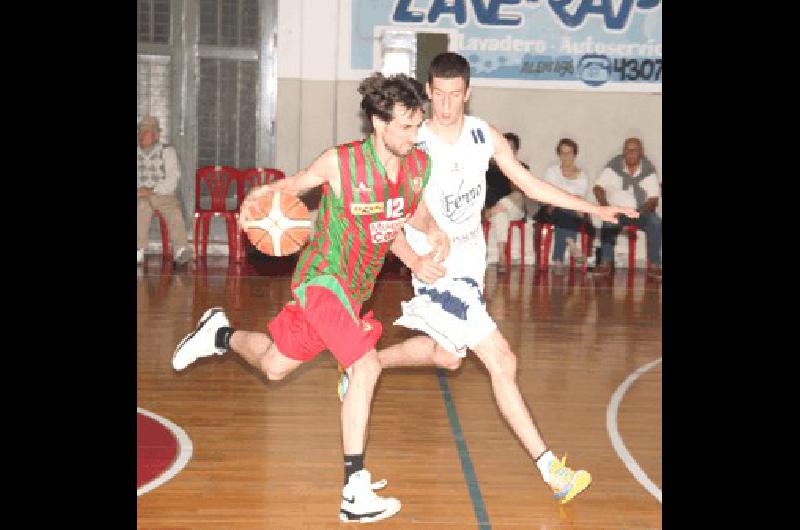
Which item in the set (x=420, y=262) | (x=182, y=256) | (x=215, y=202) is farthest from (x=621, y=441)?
(x=215, y=202)

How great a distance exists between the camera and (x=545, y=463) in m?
5.01

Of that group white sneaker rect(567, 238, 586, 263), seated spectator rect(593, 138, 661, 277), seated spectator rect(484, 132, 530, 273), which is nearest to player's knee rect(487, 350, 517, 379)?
seated spectator rect(484, 132, 530, 273)

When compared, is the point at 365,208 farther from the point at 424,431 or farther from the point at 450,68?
the point at 424,431

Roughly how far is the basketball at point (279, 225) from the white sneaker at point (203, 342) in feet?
3.15

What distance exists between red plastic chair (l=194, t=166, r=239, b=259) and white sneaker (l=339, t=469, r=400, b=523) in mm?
9583

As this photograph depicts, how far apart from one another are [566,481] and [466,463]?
0.88 metres

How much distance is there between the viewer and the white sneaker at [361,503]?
15.5 feet

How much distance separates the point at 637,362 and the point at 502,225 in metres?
6.10

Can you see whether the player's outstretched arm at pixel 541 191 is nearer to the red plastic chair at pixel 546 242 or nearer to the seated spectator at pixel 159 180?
the red plastic chair at pixel 546 242

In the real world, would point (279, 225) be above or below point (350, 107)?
below

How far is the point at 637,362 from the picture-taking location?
8.61 m

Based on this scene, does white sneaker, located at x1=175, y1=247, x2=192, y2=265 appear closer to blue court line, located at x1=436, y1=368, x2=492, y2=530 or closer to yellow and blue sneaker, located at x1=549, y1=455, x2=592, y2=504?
blue court line, located at x1=436, y1=368, x2=492, y2=530
